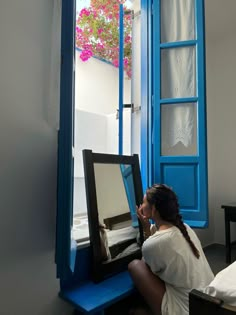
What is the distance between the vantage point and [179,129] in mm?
1894

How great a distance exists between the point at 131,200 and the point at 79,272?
0.61 metres

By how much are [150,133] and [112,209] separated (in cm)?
69

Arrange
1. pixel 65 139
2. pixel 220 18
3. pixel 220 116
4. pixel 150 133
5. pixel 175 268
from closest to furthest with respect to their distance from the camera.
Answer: pixel 65 139 < pixel 175 268 < pixel 150 133 < pixel 220 18 < pixel 220 116

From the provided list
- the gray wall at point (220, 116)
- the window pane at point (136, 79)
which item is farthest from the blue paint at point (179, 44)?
the gray wall at point (220, 116)

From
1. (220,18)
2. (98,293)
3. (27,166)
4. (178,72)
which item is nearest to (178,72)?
(178,72)

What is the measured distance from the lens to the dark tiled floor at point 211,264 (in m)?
1.62

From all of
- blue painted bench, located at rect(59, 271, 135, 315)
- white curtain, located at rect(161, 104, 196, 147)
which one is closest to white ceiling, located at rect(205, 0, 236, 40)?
white curtain, located at rect(161, 104, 196, 147)

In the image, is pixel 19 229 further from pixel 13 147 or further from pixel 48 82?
pixel 48 82

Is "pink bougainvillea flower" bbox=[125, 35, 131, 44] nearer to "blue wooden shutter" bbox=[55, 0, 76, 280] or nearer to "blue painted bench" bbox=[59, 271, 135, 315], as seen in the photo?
"blue wooden shutter" bbox=[55, 0, 76, 280]

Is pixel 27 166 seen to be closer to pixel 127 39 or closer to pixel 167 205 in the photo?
pixel 167 205

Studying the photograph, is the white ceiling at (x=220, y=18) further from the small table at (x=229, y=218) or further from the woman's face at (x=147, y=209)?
the woman's face at (x=147, y=209)

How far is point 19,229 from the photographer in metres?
1.18

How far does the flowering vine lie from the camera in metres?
2.31

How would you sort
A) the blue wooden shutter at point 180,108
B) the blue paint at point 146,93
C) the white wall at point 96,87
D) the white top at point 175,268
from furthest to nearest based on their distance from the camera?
the white wall at point 96,87 → the blue paint at point 146,93 → the blue wooden shutter at point 180,108 → the white top at point 175,268
